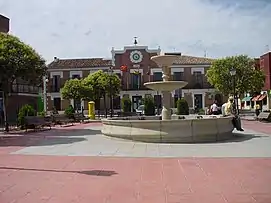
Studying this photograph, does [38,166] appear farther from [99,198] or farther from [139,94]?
[139,94]

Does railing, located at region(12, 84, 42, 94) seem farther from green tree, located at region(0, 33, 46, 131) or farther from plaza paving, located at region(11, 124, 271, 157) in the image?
plaza paving, located at region(11, 124, 271, 157)

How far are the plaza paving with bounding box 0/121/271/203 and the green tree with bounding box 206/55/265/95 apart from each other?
26480mm

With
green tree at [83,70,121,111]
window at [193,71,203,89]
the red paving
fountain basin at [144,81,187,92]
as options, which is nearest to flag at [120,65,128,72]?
window at [193,71,203,89]

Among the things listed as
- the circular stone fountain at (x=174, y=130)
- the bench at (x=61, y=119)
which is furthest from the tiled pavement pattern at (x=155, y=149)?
the bench at (x=61, y=119)

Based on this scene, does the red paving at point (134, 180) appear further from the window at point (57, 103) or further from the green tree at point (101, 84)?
the window at point (57, 103)

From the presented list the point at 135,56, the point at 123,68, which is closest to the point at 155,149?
the point at 123,68

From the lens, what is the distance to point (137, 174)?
8.39 m

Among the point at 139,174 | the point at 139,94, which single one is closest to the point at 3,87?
the point at 139,174

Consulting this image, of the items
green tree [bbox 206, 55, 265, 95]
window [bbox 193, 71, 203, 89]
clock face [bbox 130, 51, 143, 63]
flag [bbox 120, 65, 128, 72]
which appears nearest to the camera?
green tree [bbox 206, 55, 265, 95]

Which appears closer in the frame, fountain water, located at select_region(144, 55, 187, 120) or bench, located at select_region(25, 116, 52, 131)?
fountain water, located at select_region(144, 55, 187, 120)

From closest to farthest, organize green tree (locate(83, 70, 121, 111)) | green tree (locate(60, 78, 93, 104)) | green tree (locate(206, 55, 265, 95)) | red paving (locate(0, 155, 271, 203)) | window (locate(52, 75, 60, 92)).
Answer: red paving (locate(0, 155, 271, 203))
green tree (locate(60, 78, 93, 104))
green tree (locate(206, 55, 265, 95))
green tree (locate(83, 70, 121, 111))
window (locate(52, 75, 60, 92))

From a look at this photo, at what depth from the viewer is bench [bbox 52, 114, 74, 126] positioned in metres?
28.2

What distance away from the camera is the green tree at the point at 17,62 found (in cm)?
1992

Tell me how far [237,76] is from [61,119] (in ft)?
61.4
